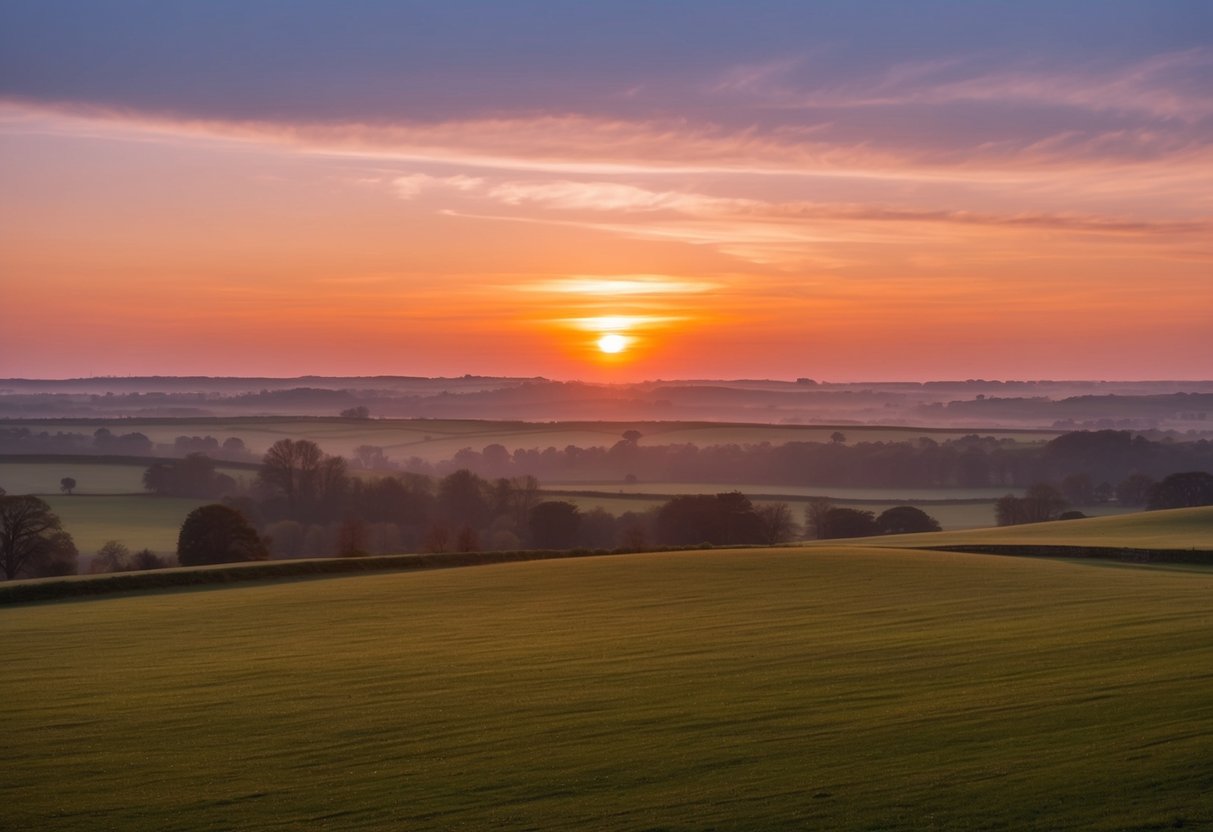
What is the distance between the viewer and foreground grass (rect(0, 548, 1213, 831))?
13305mm

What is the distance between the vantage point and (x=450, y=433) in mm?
159250

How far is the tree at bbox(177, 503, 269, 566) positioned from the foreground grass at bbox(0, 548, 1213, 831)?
22.5 m

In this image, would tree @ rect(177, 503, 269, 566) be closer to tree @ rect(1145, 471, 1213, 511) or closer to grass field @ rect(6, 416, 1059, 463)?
tree @ rect(1145, 471, 1213, 511)

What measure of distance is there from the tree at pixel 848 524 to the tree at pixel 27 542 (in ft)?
153

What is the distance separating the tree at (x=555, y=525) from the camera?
70750 millimetres

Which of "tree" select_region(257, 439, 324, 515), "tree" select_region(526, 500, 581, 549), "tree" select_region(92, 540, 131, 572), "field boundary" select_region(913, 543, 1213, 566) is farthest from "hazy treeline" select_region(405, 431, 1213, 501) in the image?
"tree" select_region(92, 540, 131, 572)

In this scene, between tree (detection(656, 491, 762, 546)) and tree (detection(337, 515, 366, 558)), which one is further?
tree (detection(656, 491, 762, 546))

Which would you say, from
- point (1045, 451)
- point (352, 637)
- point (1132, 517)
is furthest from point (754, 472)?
point (352, 637)

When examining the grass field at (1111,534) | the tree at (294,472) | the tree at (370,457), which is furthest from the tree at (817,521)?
the tree at (370,457)

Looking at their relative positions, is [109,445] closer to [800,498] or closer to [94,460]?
[94,460]

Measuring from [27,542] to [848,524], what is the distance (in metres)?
49.4

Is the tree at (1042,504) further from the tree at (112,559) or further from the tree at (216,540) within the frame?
the tree at (112,559)

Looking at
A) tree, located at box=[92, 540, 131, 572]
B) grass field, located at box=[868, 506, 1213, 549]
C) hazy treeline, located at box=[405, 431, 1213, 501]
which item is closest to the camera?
grass field, located at box=[868, 506, 1213, 549]

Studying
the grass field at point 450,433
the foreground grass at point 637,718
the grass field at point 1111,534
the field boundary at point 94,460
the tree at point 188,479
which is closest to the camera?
the foreground grass at point 637,718
